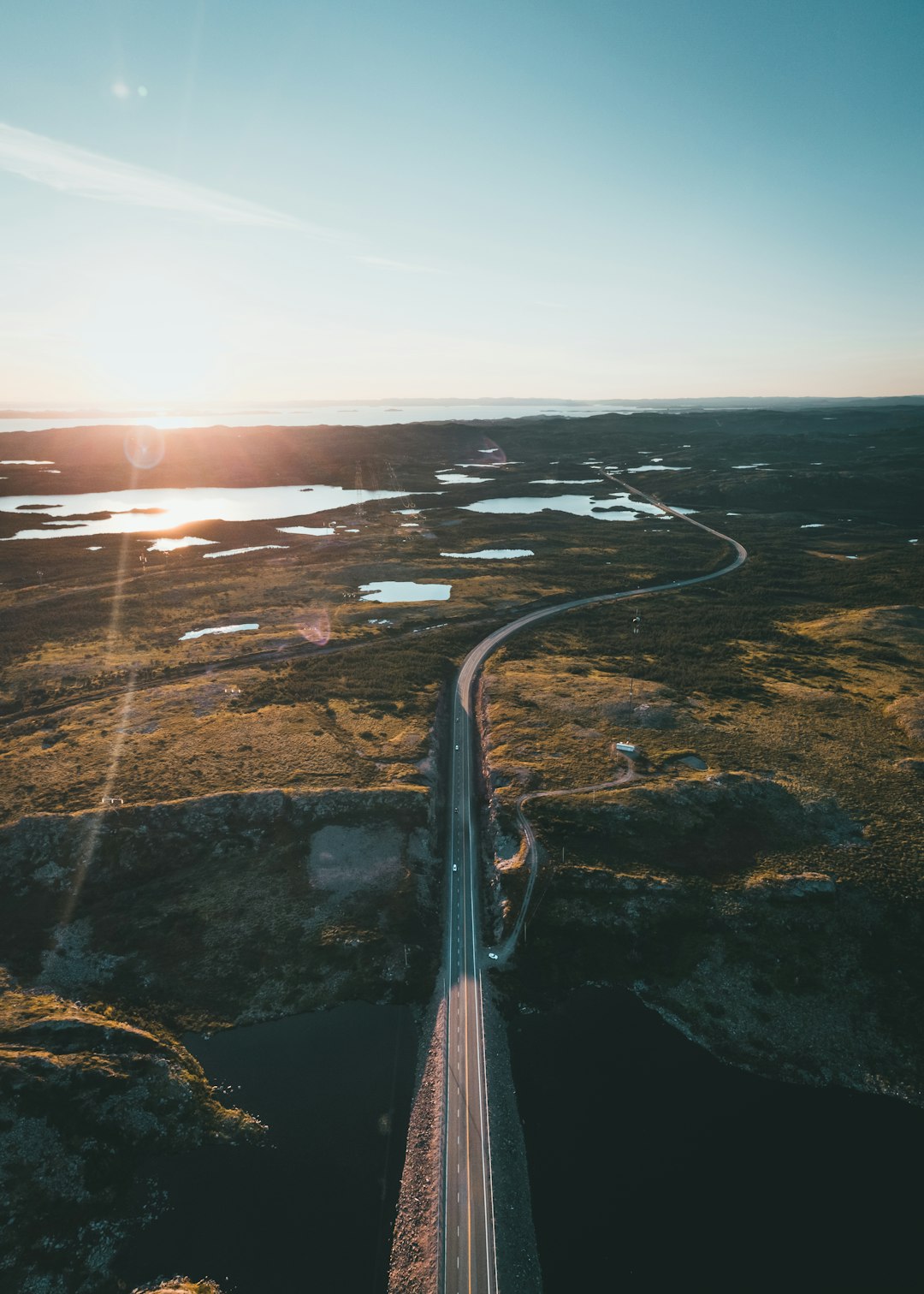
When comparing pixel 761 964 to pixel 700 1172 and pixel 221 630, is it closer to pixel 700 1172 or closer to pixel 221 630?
pixel 700 1172

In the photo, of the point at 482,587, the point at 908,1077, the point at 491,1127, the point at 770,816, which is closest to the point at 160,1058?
the point at 491,1127

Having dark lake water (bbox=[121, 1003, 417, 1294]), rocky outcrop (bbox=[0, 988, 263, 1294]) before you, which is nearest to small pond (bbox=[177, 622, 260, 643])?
rocky outcrop (bbox=[0, 988, 263, 1294])

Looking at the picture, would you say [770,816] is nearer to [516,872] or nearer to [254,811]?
[516,872]

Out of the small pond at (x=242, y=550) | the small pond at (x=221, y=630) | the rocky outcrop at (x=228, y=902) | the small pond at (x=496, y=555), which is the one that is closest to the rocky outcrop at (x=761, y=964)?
the rocky outcrop at (x=228, y=902)

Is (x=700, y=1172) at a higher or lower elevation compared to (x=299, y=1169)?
lower

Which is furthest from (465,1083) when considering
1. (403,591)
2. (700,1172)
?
(403,591)

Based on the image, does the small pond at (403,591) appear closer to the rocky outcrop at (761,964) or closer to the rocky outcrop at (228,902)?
the rocky outcrop at (228,902)
